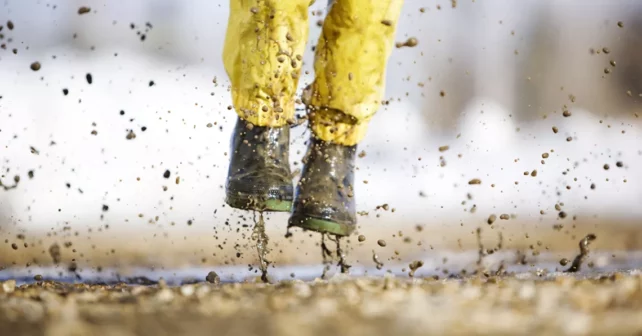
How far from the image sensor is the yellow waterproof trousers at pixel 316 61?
3232 mm

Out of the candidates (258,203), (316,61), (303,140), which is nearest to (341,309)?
(258,203)

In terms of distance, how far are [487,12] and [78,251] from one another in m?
13.5

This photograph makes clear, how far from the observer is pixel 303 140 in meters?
7.04

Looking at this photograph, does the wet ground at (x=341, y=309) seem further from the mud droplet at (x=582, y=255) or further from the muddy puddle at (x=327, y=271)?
the mud droplet at (x=582, y=255)

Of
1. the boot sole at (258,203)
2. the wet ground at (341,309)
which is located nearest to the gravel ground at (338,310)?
the wet ground at (341,309)

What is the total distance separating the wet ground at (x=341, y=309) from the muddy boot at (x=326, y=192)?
1.41 feet

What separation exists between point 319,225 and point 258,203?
21 cm

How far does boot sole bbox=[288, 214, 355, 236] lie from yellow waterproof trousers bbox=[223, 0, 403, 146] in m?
0.28

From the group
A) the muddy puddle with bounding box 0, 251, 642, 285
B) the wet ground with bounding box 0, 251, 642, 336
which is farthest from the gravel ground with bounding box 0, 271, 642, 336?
the muddy puddle with bounding box 0, 251, 642, 285

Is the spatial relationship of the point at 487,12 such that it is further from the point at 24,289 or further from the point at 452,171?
the point at 24,289

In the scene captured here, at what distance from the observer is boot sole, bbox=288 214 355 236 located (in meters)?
3.36

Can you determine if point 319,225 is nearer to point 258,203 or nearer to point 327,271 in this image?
point 258,203

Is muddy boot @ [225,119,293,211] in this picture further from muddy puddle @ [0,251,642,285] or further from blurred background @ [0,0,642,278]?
muddy puddle @ [0,251,642,285]

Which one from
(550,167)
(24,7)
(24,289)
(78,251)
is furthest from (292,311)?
(24,7)
